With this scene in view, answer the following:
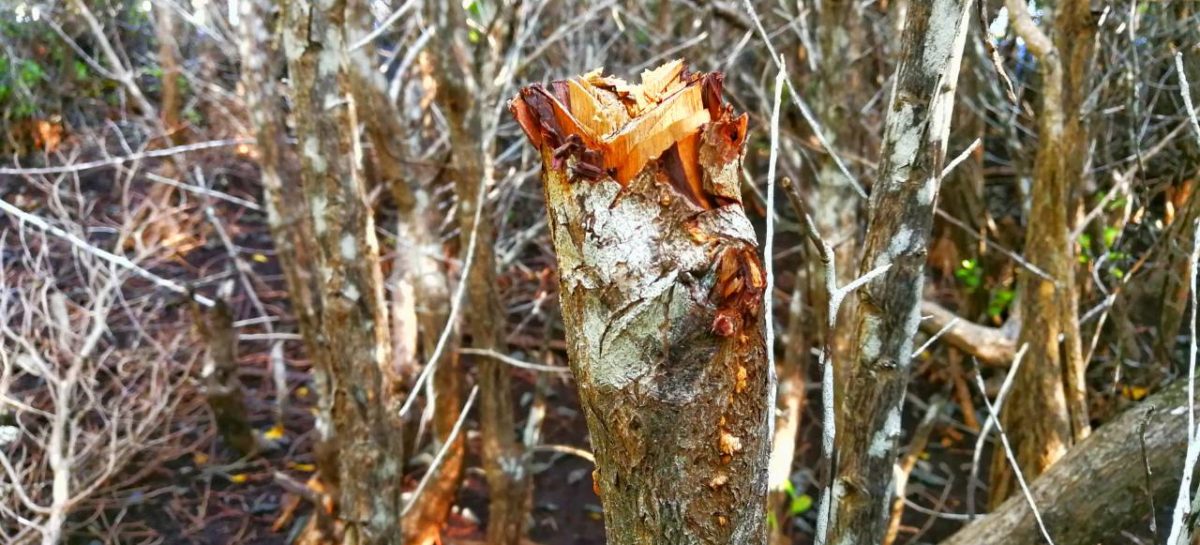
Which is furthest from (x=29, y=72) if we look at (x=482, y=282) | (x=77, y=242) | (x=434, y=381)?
(x=482, y=282)

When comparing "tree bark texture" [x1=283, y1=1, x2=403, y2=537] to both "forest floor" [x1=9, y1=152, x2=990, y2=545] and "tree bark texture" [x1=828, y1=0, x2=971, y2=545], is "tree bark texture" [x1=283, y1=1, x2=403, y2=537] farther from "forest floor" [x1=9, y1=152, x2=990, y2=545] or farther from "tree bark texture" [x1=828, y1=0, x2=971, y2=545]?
"forest floor" [x1=9, y1=152, x2=990, y2=545]

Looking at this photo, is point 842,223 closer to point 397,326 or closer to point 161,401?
point 397,326

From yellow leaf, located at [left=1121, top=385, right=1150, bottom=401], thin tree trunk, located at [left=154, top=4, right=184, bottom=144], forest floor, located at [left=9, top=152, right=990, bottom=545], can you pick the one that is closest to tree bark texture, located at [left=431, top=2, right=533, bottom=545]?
forest floor, located at [left=9, top=152, right=990, bottom=545]

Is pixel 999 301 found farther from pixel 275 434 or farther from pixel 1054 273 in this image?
pixel 275 434

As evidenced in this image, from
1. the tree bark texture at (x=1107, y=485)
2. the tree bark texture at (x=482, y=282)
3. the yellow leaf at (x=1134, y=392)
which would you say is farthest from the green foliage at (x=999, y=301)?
the tree bark texture at (x=1107, y=485)

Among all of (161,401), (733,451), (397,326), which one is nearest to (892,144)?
(733,451)
